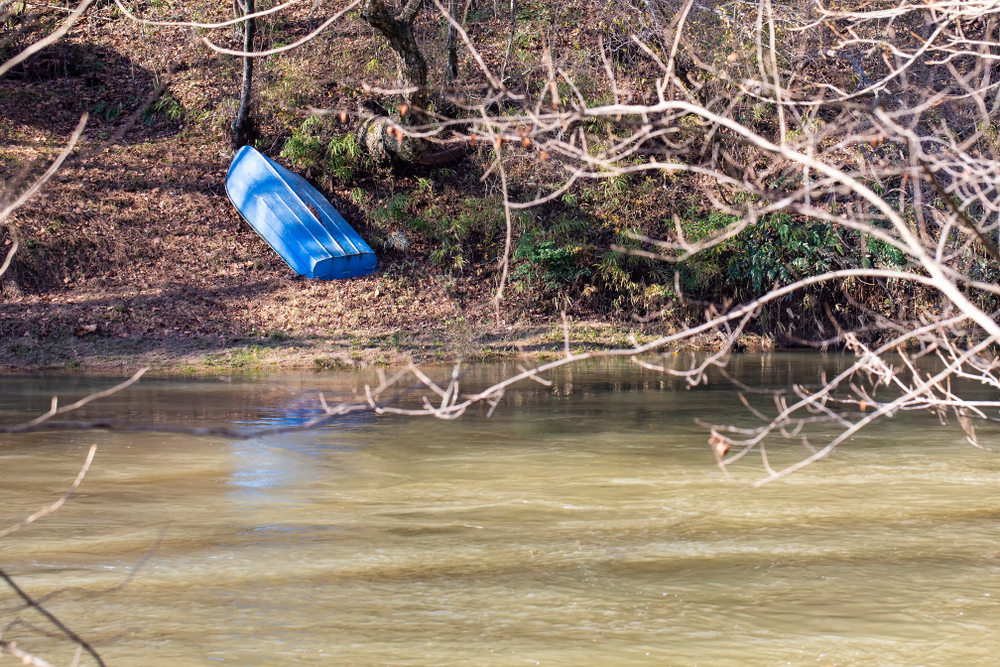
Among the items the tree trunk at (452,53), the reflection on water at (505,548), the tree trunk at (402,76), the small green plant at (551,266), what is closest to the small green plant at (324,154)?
the tree trunk at (402,76)

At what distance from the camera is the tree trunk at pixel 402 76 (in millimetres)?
15000

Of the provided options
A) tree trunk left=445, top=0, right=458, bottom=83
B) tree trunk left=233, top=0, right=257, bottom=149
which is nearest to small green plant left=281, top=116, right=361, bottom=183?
tree trunk left=233, top=0, right=257, bottom=149

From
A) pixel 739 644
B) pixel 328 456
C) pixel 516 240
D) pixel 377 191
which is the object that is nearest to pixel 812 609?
pixel 739 644

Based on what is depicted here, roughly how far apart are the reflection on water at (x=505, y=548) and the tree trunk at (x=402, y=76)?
750 centimetres

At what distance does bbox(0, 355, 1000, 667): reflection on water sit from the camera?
4.19 meters

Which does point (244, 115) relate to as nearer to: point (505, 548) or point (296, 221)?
point (296, 221)

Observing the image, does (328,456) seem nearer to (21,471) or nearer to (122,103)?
(21,471)

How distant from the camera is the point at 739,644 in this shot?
163 inches

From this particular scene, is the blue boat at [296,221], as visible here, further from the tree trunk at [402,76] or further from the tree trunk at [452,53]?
the tree trunk at [452,53]

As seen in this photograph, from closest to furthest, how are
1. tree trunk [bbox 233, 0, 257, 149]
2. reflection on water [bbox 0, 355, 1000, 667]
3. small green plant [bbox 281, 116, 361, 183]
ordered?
reflection on water [bbox 0, 355, 1000, 667] < small green plant [bbox 281, 116, 361, 183] < tree trunk [bbox 233, 0, 257, 149]

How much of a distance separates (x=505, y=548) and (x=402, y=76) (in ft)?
39.2

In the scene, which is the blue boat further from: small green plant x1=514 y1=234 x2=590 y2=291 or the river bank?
small green plant x1=514 y1=234 x2=590 y2=291

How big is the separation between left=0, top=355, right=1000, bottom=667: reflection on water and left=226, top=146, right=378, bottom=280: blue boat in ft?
21.9

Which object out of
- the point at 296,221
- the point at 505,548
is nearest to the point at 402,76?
the point at 296,221
